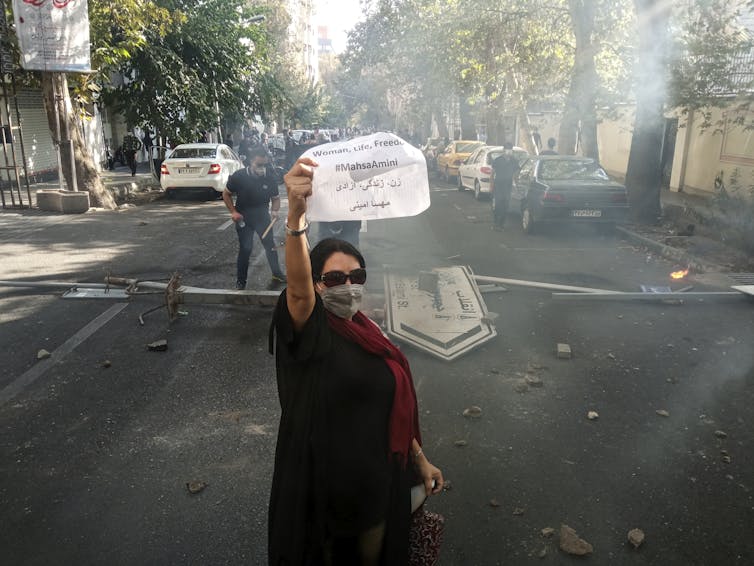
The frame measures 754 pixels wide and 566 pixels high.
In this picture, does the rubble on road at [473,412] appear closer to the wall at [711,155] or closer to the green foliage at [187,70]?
the wall at [711,155]

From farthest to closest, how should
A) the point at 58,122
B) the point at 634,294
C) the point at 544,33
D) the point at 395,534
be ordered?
the point at 544,33, the point at 58,122, the point at 634,294, the point at 395,534

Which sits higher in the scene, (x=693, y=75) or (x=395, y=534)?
(x=693, y=75)

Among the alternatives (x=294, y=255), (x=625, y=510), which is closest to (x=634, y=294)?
(x=625, y=510)

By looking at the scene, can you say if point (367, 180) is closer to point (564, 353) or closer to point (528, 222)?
point (564, 353)

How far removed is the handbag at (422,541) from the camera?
242 cm

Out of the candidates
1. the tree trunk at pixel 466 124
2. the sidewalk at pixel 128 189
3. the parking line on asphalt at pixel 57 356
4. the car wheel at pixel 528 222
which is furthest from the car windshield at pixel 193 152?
the tree trunk at pixel 466 124

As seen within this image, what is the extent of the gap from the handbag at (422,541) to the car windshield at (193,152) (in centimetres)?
1893

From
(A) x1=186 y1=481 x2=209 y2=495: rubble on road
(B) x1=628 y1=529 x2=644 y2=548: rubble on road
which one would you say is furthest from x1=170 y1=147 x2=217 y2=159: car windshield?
(B) x1=628 y1=529 x2=644 y2=548: rubble on road

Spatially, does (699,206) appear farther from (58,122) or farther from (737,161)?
(58,122)

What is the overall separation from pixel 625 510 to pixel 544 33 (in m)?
25.2

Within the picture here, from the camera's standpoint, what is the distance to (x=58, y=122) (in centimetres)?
1656

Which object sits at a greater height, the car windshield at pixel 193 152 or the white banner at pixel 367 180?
the white banner at pixel 367 180

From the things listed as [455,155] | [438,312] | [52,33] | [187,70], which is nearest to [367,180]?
[438,312]

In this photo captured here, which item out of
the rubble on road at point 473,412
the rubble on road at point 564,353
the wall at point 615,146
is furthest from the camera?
the wall at point 615,146
